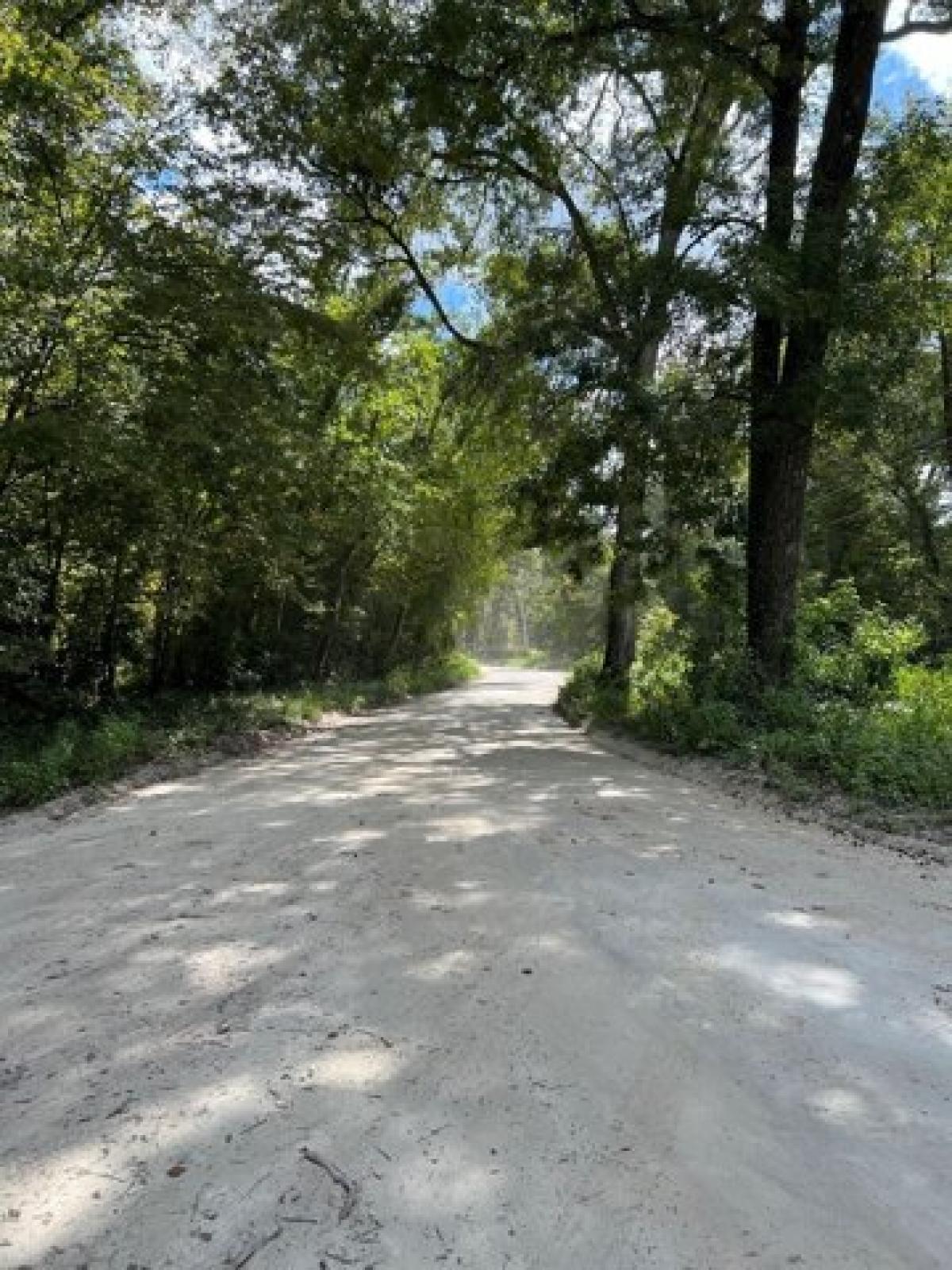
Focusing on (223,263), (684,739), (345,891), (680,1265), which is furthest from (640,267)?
(680,1265)

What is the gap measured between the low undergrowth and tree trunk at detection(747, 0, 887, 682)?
706mm

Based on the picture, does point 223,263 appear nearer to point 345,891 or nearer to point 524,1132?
point 345,891

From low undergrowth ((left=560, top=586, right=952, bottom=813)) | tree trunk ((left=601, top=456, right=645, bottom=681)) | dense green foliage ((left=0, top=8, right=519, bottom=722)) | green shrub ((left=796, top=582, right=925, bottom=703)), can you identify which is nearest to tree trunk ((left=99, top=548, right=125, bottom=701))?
dense green foliage ((left=0, top=8, right=519, bottom=722))

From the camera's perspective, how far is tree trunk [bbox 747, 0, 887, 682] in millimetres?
10016

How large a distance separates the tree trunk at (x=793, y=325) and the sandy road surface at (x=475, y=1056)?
5.99 meters

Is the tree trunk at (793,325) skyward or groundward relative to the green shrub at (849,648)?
skyward

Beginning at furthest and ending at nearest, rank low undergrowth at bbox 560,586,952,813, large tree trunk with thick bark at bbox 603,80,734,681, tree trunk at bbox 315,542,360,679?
tree trunk at bbox 315,542,360,679 → large tree trunk with thick bark at bbox 603,80,734,681 → low undergrowth at bbox 560,586,952,813

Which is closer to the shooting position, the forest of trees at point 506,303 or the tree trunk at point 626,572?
the forest of trees at point 506,303

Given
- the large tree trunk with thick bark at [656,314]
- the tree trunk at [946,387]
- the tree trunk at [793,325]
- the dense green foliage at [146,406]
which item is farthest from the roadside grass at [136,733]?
the tree trunk at [946,387]

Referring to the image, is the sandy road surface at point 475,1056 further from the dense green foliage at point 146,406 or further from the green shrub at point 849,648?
the green shrub at point 849,648

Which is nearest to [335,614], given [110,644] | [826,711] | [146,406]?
[110,644]

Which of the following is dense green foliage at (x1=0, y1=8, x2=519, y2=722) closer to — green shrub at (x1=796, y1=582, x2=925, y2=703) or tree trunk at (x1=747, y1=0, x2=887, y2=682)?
tree trunk at (x1=747, y1=0, x2=887, y2=682)

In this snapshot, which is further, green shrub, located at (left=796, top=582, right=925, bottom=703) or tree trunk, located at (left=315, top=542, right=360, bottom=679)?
tree trunk, located at (left=315, top=542, right=360, bottom=679)

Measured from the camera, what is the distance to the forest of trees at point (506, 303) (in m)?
9.45
